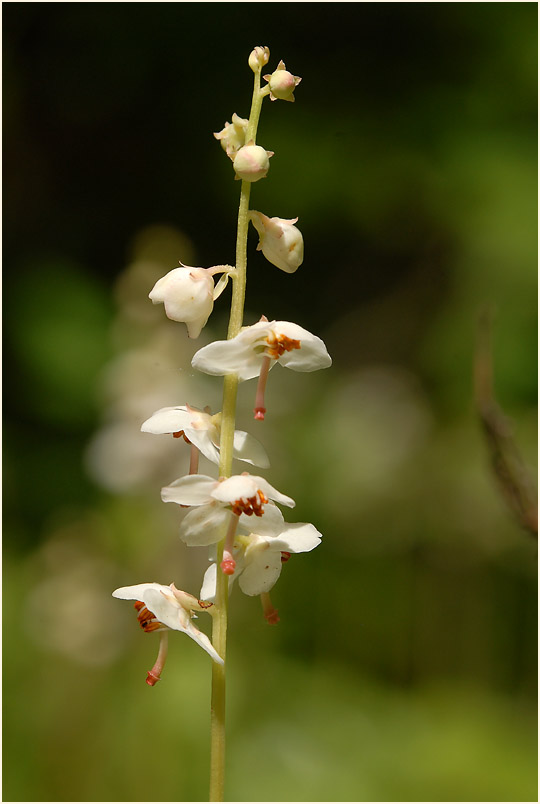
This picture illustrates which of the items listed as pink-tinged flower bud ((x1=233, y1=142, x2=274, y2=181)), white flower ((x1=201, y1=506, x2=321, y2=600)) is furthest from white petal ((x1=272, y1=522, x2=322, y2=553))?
pink-tinged flower bud ((x1=233, y1=142, x2=274, y2=181))

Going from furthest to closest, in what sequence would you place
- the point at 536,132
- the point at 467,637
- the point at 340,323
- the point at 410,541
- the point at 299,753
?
the point at 340,323 → the point at 536,132 → the point at 410,541 → the point at 467,637 → the point at 299,753

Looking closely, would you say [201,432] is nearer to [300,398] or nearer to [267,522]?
[267,522]

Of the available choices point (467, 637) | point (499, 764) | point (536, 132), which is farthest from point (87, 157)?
point (499, 764)

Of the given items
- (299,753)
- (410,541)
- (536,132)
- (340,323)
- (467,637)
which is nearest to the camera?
(299,753)

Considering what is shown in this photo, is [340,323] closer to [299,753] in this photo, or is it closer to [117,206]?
[117,206]

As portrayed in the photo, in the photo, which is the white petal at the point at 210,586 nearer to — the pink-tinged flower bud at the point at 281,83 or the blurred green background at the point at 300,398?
the pink-tinged flower bud at the point at 281,83

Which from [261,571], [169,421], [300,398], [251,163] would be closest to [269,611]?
[261,571]

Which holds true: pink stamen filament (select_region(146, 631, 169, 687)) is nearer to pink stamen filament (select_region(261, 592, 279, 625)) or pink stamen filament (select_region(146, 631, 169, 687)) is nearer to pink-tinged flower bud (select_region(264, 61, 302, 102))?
pink stamen filament (select_region(261, 592, 279, 625))
